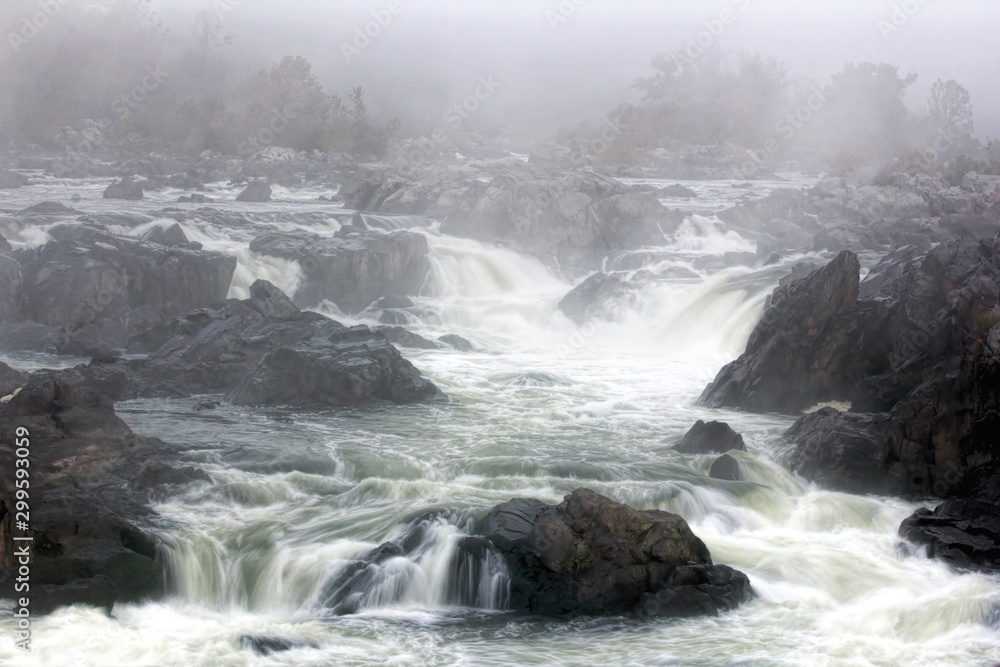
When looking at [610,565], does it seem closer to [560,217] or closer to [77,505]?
[77,505]

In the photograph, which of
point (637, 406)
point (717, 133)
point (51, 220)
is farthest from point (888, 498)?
point (717, 133)

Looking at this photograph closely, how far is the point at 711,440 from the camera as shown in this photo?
48.1 ft

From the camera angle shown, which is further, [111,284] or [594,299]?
[594,299]

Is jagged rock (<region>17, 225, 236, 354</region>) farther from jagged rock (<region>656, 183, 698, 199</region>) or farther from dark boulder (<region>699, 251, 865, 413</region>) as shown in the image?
jagged rock (<region>656, 183, 698, 199</region>)

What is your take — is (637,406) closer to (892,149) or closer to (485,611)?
(485,611)

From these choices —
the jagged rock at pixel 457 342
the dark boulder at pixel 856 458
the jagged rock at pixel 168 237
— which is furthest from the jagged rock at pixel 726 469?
the jagged rock at pixel 168 237

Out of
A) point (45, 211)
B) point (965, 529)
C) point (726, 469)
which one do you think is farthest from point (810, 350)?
point (45, 211)

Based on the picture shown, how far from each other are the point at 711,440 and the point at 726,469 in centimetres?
114

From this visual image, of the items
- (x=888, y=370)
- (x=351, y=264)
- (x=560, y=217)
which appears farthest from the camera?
(x=560, y=217)

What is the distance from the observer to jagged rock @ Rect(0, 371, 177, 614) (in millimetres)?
9734

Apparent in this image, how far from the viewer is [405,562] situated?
34.0 feet

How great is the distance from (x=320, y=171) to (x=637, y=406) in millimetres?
38986

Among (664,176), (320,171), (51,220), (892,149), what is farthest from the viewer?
(892,149)

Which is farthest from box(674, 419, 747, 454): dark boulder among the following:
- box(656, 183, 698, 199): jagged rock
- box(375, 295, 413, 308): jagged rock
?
box(656, 183, 698, 199): jagged rock
